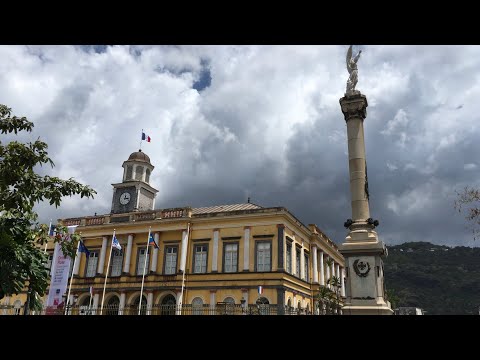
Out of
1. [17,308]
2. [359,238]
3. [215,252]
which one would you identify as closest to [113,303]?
[215,252]

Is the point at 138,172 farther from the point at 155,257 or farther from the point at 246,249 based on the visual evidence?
the point at 246,249

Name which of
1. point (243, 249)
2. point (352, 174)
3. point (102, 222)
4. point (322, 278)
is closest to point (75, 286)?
point (102, 222)

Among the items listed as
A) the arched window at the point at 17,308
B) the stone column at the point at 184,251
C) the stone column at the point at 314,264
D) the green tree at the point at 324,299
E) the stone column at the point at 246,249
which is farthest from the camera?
the stone column at the point at 314,264

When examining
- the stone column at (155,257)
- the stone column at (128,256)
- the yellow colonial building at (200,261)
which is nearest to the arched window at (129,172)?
the yellow colonial building at (200,261)

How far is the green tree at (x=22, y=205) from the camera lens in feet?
31.9

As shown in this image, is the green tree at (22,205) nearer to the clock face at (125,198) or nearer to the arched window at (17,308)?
the arched window at (17,308)

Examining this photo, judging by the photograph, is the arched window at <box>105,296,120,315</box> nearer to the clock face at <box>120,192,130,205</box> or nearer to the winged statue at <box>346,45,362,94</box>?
the clock face at <box>120,192,130,205</box>

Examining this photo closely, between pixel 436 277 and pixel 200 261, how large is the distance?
67854 mm

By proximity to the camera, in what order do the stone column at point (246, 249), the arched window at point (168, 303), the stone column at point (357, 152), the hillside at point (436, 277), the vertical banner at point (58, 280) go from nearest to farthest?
the stone column at point (357, 152)
the vertical banner at point (58, 280)
the arched window at point (168, 303)
the stone column at point (246, 249)
the hillside at point (436, 277)

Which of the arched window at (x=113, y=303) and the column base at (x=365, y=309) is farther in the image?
the arched window at (x=113, y=303)

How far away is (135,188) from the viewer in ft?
134
